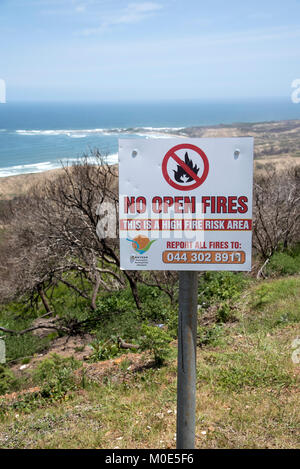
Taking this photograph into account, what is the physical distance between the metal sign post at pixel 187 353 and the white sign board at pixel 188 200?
0.15 metres

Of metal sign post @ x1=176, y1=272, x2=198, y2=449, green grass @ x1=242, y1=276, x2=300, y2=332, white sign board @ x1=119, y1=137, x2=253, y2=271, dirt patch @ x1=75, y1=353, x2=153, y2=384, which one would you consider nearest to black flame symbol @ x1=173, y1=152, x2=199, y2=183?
white sign board @ x1=119, y1=137, x2=253, y2=271

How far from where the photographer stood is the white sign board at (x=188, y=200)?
2455 millimetres

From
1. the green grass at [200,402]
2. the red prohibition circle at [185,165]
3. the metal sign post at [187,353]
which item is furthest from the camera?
the green grass at [200,402]

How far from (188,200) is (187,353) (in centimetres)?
95

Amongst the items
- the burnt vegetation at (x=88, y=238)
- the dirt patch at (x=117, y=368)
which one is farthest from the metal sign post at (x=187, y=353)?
the burnt vegetation at (x=88, y=238)

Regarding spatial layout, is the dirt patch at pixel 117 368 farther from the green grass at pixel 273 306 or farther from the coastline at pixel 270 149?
the coastline at pixel 270 149

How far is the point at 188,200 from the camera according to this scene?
2.49 m

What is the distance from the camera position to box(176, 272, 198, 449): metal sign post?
2.59 m

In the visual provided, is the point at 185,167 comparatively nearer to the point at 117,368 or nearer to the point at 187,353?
the point at 187,353

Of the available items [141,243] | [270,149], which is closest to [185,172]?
[141,243]

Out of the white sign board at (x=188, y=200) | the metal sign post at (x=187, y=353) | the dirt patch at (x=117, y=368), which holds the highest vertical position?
the white sign board at (x=188, y=200)

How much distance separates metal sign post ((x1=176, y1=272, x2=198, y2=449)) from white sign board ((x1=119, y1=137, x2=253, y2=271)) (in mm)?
145

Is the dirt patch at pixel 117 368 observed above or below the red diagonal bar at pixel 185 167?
below
